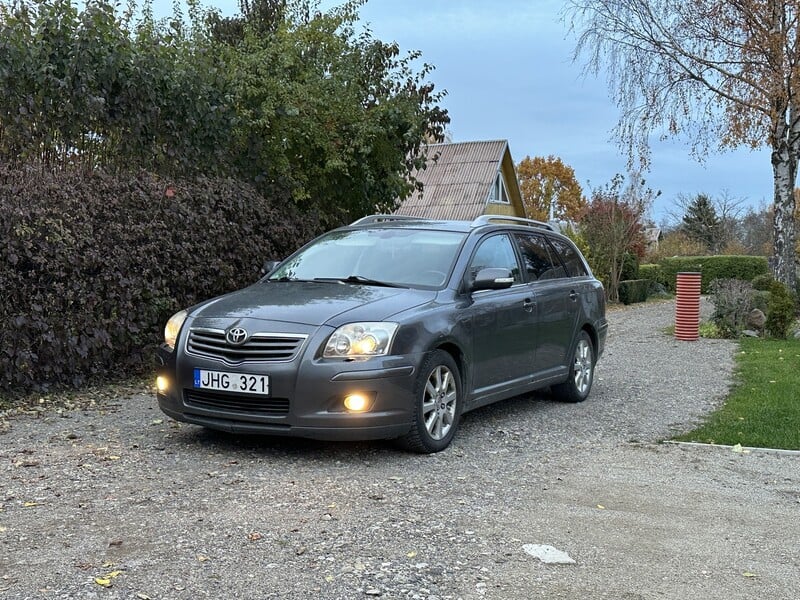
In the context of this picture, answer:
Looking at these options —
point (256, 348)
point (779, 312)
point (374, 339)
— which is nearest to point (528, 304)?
point (374, 339)

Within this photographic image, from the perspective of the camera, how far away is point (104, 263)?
328 inches

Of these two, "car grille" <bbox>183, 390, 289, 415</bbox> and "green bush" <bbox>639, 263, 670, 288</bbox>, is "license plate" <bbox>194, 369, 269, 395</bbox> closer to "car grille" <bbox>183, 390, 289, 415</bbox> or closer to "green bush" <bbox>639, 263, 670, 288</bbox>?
"car grille" <bbox>183, 390, 289, 415</bbox>

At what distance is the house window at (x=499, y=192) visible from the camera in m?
36.3

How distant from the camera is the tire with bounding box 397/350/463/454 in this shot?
19.3ft

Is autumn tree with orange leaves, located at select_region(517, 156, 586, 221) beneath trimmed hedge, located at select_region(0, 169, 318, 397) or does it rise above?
above

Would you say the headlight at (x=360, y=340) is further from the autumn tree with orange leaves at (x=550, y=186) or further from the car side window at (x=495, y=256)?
the autumn tree with orange leaves at (x=550, y=186)

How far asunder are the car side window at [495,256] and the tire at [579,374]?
54.0 inches

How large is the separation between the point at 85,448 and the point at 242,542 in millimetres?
2525

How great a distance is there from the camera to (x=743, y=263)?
3844cm

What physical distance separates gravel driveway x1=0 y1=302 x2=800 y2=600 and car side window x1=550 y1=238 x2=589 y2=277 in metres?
1.90

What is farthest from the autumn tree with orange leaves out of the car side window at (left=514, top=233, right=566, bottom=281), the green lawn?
the car side window at (left=514, top=233, right=566, bottom=281)

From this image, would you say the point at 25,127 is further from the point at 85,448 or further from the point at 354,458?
the point at 354,458

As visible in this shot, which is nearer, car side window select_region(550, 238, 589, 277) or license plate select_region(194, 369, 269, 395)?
license plate select_region(194, 369, 269, 395)

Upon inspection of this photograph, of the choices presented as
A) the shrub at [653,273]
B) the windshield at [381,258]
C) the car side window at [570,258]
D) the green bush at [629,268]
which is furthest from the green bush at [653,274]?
the windshield at [381,258]
